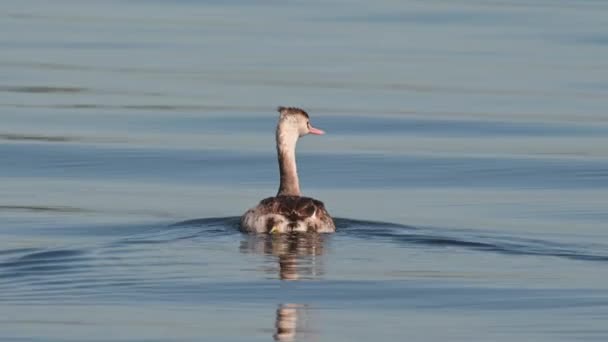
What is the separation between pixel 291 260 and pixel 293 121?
14.0 ft

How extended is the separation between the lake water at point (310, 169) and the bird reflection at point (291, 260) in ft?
0.13

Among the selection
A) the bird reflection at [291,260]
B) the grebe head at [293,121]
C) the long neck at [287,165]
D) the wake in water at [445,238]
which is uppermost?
the grebe head at [293,121]

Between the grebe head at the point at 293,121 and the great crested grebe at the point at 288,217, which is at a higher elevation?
Answer: the grebe head at the point at 293,121

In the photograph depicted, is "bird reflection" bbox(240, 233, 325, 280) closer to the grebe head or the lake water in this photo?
the lake water

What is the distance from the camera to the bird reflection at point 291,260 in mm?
15414

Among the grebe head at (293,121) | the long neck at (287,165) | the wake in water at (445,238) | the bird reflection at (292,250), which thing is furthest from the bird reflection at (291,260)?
the grebe head at (293,121)

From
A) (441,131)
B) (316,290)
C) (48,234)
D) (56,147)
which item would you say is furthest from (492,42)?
(316,290)

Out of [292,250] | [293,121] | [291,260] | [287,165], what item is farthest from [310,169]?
[291,260]

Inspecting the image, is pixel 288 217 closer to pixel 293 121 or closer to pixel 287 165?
pixel 287 165

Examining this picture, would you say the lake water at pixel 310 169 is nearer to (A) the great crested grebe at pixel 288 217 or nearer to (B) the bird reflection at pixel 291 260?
(B) the bird reflection at pixel 291 260

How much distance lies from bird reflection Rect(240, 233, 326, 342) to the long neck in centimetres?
209

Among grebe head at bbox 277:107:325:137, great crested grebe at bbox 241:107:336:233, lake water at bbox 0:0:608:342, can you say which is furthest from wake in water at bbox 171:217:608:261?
grebe head at bbox 277:107:325:137

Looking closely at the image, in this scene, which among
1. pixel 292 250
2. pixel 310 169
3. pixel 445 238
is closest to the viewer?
pixel 292 250

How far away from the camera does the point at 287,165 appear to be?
22328 mm
